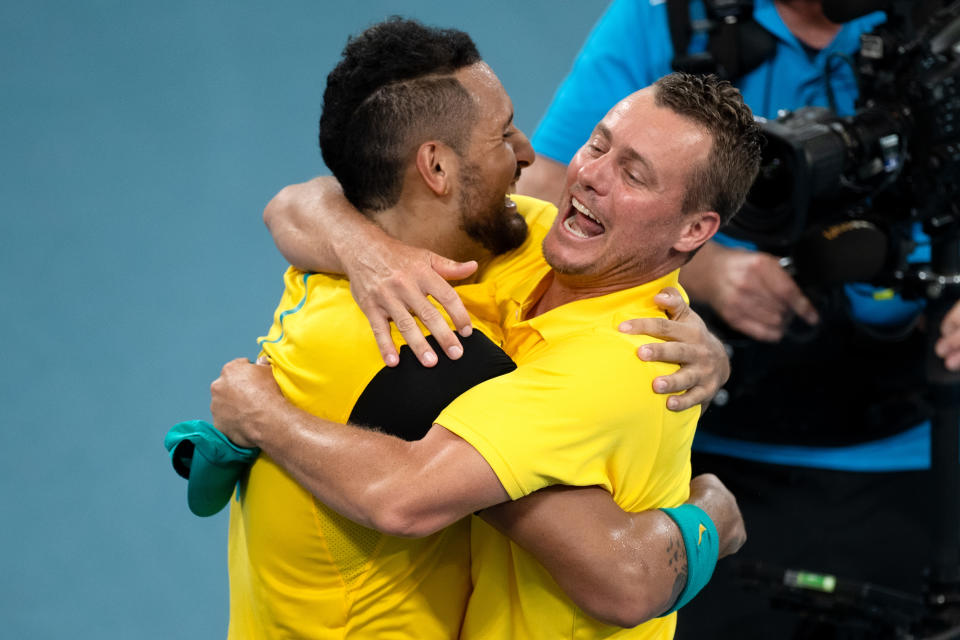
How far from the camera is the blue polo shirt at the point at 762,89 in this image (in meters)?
2.53

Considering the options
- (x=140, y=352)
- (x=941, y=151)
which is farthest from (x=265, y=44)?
(x=941, y=151)

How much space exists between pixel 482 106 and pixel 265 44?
3.10m

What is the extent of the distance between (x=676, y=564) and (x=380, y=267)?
21.9 inches

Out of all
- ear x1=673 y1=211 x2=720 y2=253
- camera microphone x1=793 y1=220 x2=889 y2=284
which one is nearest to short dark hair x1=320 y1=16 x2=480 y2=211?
ear x1=673 y1=211 x2=720 y2=253

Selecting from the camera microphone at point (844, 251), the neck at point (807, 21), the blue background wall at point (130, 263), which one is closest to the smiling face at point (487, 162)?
the camera microphone at point (844, 251)

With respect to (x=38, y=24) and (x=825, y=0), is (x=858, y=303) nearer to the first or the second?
(x=825, y=0)

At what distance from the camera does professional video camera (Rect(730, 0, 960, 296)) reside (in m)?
2.11

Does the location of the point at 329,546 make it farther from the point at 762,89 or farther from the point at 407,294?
the point at 762,89

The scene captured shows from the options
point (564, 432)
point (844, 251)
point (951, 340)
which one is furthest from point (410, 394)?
point (951, 340)

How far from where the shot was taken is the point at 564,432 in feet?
4.88

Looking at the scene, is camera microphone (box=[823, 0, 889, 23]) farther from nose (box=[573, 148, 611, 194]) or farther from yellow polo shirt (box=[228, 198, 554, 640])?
yellow polo shirt (box=[228, 198, 554, 640])

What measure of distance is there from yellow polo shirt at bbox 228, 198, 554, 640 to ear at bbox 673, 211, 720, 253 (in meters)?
0.31

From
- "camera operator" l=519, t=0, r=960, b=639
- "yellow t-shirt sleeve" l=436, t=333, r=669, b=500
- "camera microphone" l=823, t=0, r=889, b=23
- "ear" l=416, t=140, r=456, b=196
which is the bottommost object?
"camera operator" l=519, t=0, r=960, b=639

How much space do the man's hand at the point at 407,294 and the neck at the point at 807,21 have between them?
1255mm
